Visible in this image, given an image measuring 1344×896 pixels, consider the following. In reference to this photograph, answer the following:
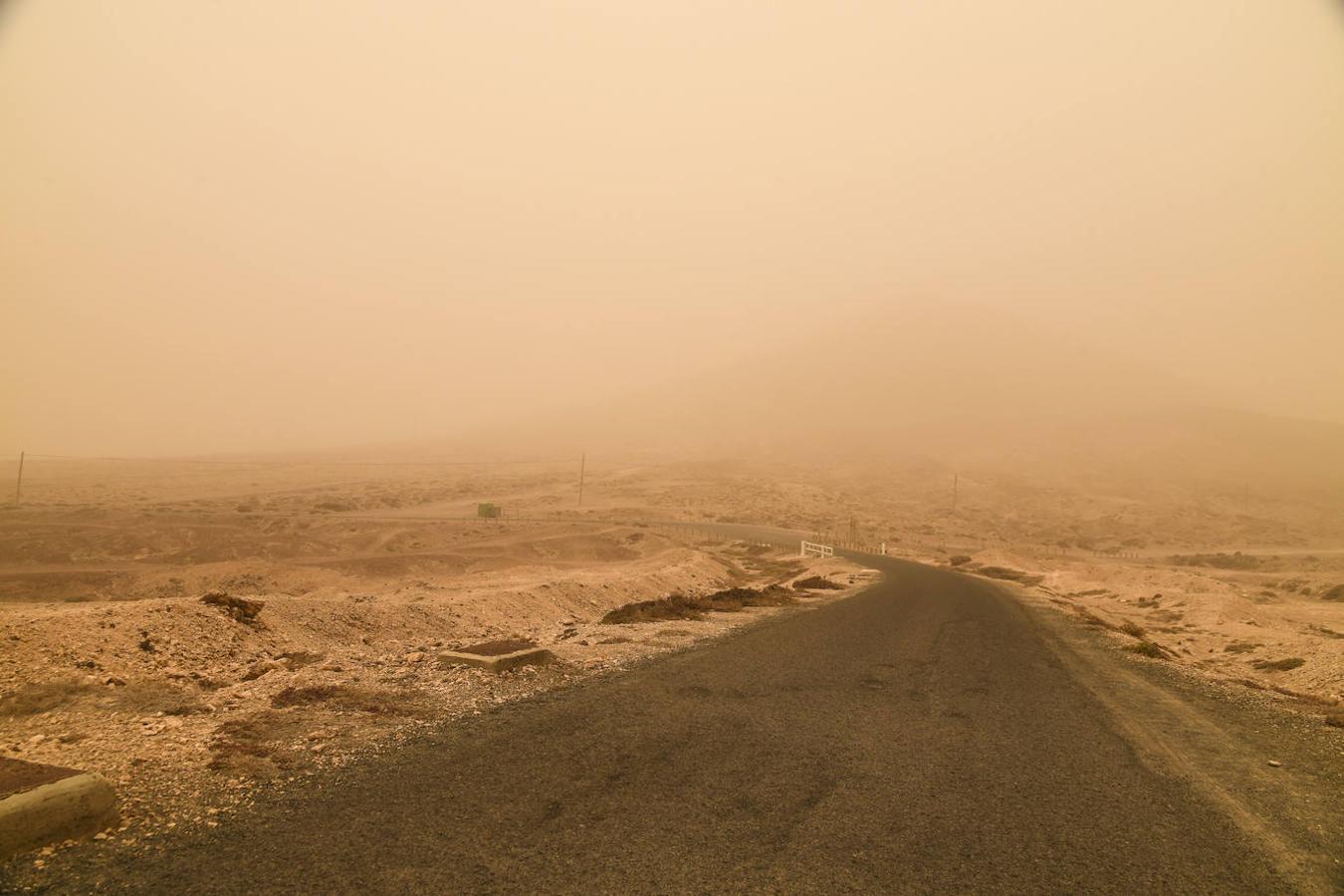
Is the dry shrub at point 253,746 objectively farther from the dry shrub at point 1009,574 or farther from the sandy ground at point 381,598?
the dry shrub at point 1009,574

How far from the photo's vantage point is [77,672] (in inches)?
351

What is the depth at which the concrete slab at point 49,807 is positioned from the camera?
4871 mm

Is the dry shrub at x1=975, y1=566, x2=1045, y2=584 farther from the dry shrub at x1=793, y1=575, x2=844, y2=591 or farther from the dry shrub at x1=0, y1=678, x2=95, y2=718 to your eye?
the dry shrub at x1=0, y1=678, x2=95, y2=718

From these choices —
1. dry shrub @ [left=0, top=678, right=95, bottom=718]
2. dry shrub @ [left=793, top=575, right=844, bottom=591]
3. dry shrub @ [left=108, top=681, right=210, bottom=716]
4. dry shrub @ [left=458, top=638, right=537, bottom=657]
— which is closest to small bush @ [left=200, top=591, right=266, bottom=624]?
dry shrub @ [left=108, top=681, right=210, bottom=716]

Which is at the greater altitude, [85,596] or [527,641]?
[527,641]

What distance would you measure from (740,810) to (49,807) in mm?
5108

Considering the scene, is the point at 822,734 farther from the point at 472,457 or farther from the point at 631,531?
the point at 472,457

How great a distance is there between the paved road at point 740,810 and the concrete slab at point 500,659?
4.95ft

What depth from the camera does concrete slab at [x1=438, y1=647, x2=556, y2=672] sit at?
35.3 feet

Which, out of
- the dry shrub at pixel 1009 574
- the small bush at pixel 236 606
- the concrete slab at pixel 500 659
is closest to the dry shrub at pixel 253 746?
the concrete slab at pixel 500 659

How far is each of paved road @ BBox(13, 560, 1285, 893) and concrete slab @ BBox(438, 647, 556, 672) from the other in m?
1.51

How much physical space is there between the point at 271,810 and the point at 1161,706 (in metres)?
11.9

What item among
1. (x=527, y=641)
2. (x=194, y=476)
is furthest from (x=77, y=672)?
(x=194, y=476)

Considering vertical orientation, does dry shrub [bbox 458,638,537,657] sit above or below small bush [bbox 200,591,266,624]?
below
